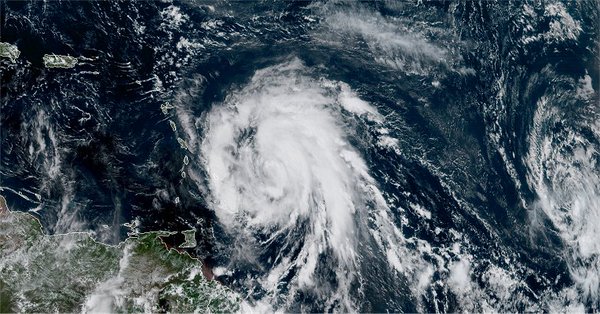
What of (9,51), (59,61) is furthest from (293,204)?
(9,51)

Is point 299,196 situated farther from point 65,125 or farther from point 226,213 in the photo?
point 65,125

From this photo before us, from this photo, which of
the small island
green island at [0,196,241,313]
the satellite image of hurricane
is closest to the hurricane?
the satellite image of hurricane

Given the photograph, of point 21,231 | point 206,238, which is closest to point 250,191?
point 206,238

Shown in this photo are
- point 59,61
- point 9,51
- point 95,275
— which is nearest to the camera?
point 95,275

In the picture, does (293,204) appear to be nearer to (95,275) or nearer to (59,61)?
(95,275)

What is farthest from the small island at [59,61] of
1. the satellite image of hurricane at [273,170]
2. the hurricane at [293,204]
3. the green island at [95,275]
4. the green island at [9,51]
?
the hurricane at [293,204]
